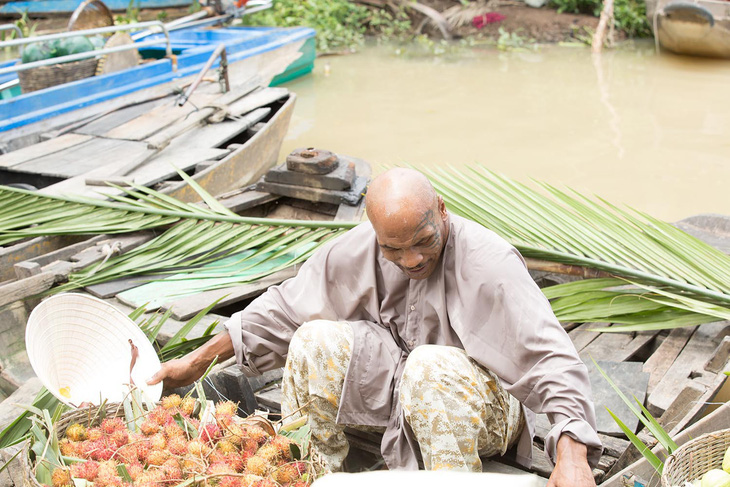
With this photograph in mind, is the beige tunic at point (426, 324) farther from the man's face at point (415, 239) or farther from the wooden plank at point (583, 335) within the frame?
the wooden plank at point (583, 335)

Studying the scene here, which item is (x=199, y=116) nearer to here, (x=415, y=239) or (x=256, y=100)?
(x=256, y=100)

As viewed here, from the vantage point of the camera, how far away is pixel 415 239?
1.86 metres

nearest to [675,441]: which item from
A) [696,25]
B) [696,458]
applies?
[696,458]

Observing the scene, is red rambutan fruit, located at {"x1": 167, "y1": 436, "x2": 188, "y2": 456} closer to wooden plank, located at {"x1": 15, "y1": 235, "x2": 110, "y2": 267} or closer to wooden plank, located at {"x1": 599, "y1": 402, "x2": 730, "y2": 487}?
wooden plank, located at {"x1": 599, "y1": 402, "x2": 730, "y2": 487}

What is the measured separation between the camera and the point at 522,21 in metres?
12.6

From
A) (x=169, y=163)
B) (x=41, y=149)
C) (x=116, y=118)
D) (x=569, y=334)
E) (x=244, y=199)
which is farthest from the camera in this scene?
(x=116, y=118)

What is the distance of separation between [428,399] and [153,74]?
574 centimetres

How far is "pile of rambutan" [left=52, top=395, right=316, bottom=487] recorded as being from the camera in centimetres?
170

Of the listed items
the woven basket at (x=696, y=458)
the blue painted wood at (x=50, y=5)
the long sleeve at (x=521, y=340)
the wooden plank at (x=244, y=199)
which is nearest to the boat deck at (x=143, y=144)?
the wooden plank at (x=244, y=199)

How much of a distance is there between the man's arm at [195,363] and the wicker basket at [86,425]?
16 cm

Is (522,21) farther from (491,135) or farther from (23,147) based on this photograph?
(23,147)

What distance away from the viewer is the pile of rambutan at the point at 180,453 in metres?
1.70

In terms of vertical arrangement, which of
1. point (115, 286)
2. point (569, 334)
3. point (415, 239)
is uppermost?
point (415, 239)

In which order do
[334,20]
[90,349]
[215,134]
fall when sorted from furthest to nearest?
1. [334,20]
2. [215,134]
3. [90,349]
